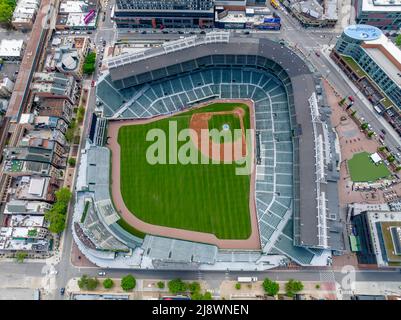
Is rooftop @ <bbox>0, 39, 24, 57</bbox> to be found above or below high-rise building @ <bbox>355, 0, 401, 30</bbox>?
below

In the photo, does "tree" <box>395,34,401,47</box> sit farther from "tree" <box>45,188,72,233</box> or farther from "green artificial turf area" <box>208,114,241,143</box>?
"tree" <box>45,188,72,233</box>

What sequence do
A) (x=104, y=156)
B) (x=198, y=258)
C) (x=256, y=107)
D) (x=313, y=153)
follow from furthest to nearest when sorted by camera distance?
(x=256, y=107) < (x=104, y=156) < (x=313, y=153) < (x=198, y=258)

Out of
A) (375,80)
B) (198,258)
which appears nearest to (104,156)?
(198,258)

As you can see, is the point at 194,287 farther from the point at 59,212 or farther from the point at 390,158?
the point at 390,158

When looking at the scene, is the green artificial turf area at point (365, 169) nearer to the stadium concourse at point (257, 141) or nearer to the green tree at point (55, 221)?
the stadium concourse at point (257, 141)

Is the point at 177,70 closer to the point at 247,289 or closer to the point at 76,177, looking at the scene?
the point at 76,177

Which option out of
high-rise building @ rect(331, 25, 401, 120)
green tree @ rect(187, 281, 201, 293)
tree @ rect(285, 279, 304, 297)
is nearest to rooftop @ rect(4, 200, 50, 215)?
green tree @ rect(187, 281, 201, 293)
